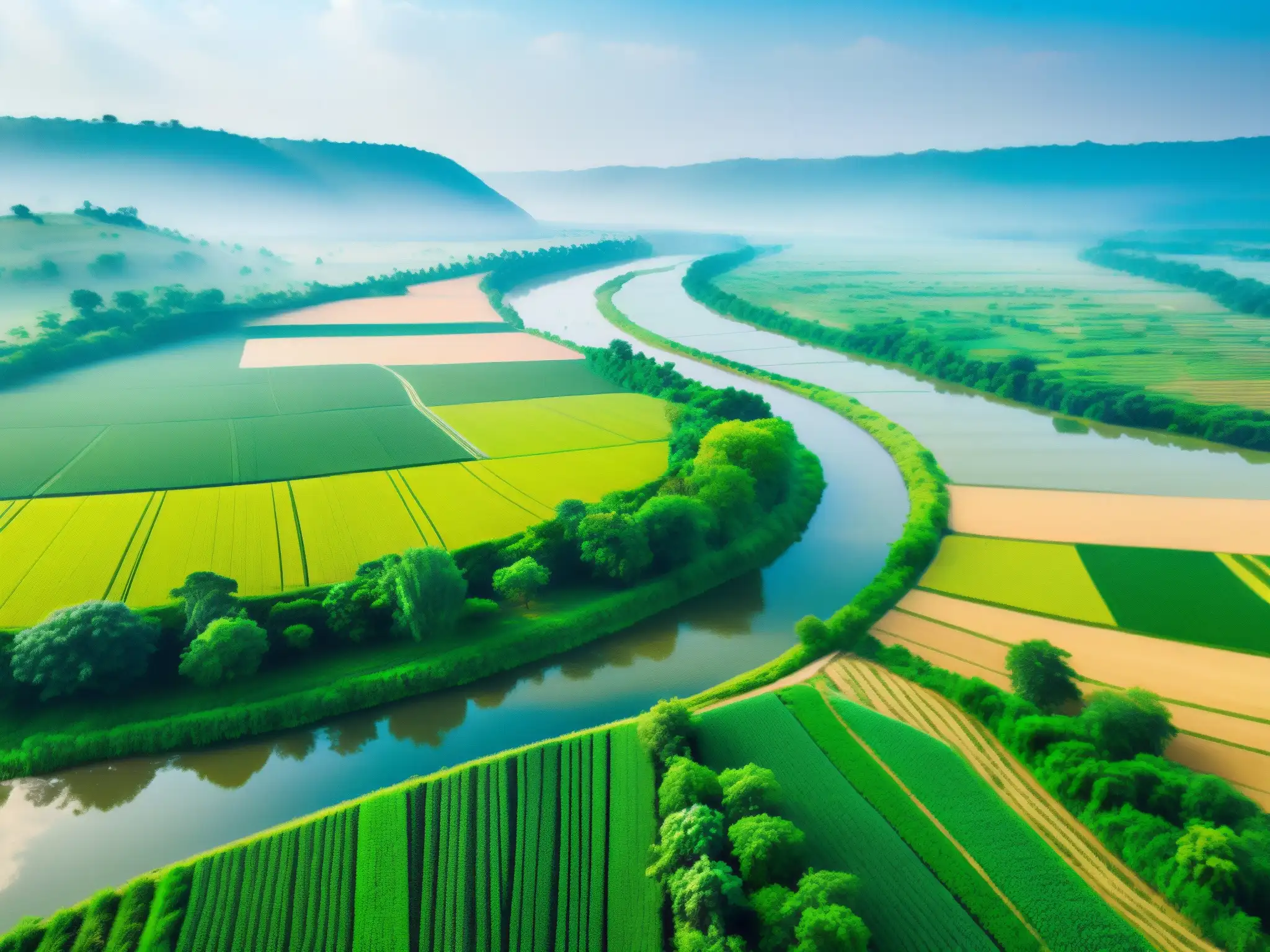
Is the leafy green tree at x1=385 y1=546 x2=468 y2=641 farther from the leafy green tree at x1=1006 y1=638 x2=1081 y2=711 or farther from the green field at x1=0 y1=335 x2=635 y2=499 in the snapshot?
the leafy green tree at x1=1006 y1=638 x2=1081 y2=711

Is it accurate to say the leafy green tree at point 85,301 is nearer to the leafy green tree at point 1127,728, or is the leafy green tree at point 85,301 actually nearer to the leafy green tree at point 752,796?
the leafy green tree at point 752,796

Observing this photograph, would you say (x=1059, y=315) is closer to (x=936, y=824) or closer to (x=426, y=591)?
(x=936, y=824)

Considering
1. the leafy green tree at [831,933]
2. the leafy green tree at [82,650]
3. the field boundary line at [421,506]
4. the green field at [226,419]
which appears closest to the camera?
the leafy green tree at [831,933]

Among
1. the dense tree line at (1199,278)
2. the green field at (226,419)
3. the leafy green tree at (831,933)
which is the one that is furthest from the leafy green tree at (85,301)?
the dense tree line at (1199,278)

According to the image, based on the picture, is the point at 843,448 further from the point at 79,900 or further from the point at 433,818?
the point at 79,900

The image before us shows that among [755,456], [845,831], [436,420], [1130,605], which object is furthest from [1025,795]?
[436,420]

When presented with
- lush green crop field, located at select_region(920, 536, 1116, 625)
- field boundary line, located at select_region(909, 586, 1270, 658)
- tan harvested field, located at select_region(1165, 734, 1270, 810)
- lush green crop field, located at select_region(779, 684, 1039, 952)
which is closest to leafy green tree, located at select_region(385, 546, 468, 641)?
lush green crop field, located at select_region(779, 684, 1039, 952)
